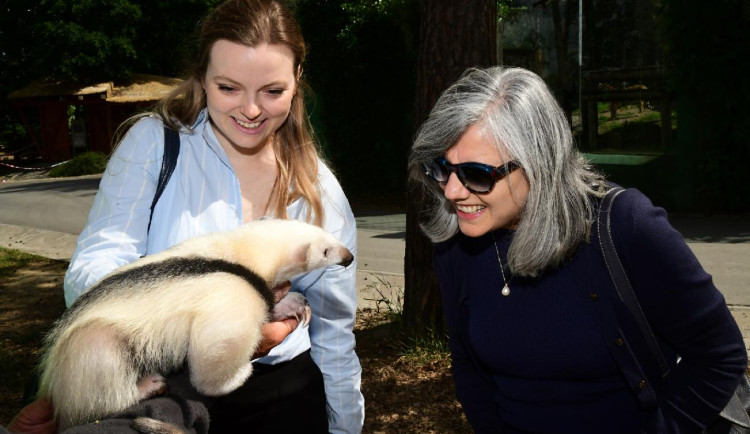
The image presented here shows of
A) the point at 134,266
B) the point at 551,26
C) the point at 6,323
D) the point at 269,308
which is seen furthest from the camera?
the point at 551,26

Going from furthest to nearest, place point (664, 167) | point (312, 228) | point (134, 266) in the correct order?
point (664, 167)
point (312, 228)
point (134, 266)

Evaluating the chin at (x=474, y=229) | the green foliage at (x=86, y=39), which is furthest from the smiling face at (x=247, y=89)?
the green foliage at (x=86, y=39)

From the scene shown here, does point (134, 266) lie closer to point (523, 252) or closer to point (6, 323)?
point (523, 252)

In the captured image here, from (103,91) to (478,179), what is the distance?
3373 centimetres

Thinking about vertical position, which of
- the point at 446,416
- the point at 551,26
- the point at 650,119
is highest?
the point at 551,26

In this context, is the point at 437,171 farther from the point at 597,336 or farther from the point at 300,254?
the point at 597,336

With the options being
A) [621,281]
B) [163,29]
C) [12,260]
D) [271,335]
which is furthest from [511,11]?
[163,29]

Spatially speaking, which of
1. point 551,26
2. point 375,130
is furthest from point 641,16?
point 375,130

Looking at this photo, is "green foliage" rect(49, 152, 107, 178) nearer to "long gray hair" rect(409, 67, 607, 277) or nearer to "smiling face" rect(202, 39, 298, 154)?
"smiling face" rect(202, 39, 298, 154)

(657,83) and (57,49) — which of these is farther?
(57,49)

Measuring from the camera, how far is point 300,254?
8.27 feet

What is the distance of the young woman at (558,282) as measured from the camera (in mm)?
2350

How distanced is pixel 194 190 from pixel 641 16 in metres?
16.0

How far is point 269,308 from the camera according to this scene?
2.40 meters
